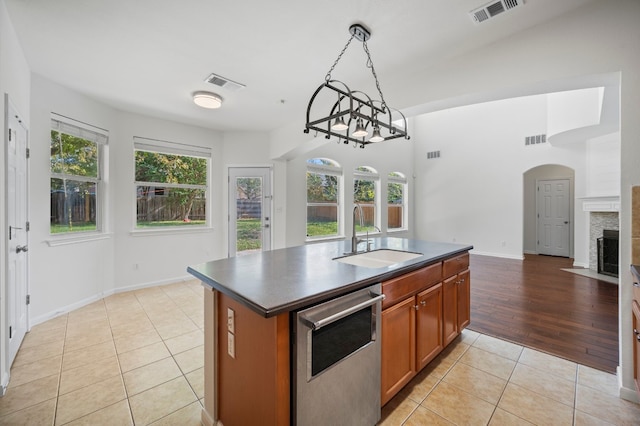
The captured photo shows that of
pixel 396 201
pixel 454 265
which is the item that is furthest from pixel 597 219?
pixel 454 265

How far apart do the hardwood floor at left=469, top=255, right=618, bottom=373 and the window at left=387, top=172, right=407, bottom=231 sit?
114 inches

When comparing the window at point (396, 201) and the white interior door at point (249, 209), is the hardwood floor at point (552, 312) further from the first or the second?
the white interior door at point (249, 209)

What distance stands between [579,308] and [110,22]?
227 inches

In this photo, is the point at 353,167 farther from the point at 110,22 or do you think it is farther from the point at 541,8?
the point at 110,22

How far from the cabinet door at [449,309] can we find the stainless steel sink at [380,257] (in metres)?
0.38

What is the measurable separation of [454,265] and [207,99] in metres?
3.50

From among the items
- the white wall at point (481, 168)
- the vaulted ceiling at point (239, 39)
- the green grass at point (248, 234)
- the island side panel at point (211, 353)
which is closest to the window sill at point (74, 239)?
the vaulted ceiling at point (239, 39)

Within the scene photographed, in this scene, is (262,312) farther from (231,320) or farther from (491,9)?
(491,9)

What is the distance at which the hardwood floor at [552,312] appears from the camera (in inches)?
98.7

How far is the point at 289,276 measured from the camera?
5.21 feet

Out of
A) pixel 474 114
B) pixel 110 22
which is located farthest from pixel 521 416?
pixel 474 114

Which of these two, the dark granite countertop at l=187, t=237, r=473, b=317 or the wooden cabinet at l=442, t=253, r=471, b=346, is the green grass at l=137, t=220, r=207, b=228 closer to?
the dark granite countertop at l=187, t=237, r=473, b=317

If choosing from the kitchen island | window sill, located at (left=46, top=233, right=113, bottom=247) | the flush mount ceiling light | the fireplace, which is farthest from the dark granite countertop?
the fireplace

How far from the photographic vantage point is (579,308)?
3.40 meters
